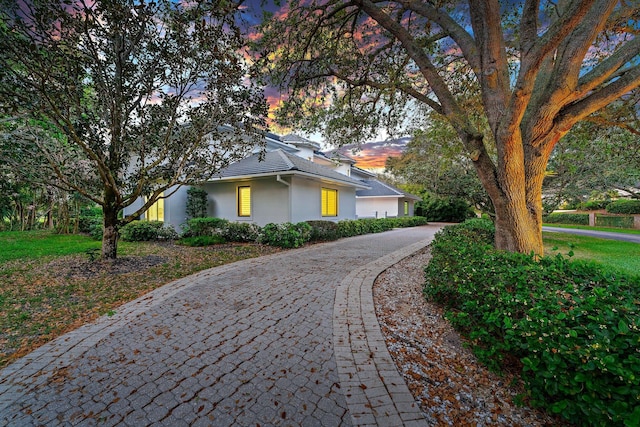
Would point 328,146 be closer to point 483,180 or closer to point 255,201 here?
point 255,201

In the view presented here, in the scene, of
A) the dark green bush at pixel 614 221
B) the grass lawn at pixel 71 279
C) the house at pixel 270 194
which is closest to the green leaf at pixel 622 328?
the grass lawn at pixel 71 279

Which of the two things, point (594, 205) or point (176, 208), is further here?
point (594, 205)

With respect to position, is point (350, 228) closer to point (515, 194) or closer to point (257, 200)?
point (257, 200)

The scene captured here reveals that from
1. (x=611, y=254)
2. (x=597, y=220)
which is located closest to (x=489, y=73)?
(x=611, y=254)

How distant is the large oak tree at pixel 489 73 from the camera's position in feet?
13.6

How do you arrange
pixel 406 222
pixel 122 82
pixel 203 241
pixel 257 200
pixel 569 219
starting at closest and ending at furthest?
pixel 122 82
pixel 203 241
pixel 257 200
pixel 406 222
pixel 569 219

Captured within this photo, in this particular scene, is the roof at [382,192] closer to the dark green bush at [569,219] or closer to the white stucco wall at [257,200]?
the dark green bush at [569,219]

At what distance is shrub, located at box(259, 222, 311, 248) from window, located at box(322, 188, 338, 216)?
386cm

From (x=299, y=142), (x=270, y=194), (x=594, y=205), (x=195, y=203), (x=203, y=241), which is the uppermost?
(x=299, y=142)

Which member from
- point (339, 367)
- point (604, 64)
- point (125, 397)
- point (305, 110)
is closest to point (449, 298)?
point (339, 367)

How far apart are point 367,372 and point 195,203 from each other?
13.1 meters

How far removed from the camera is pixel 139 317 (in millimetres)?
4012

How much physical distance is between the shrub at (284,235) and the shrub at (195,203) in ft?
15.3

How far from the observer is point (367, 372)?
2646 mm
